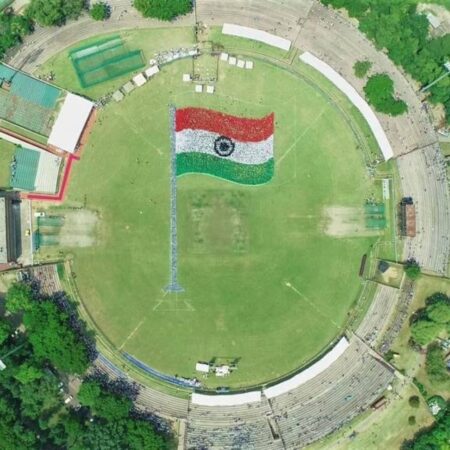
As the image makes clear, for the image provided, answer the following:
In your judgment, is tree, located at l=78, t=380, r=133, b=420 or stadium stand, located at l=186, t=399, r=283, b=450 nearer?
tree, located at l=78, t=380, r=133, b=420

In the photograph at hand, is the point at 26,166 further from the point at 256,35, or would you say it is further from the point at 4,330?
the point at 256,35

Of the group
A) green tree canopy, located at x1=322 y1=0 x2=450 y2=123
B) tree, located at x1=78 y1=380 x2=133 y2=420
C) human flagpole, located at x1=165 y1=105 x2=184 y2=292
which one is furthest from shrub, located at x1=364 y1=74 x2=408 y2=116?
tree, located at x1=78 y1=380 x2=133 y2=420

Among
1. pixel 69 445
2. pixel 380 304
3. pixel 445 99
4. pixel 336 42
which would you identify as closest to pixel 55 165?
pixel 69 445

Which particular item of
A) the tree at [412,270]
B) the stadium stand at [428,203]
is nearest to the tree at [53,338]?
the tree at [412,270]

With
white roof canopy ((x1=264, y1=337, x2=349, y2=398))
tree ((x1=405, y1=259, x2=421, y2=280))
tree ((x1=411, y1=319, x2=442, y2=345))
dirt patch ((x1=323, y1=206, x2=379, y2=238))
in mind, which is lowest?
white roof canopy ((x1=264, y1=337, x2=349, y2=398))

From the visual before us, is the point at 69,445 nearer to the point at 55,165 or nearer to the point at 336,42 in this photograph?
the point at 55,165

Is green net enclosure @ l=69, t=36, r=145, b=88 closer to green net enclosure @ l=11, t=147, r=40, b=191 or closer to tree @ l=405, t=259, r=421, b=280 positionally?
green net enclosure @ l=11, t=147, r=40, b=191

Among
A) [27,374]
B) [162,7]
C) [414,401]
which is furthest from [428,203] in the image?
[27,374]
